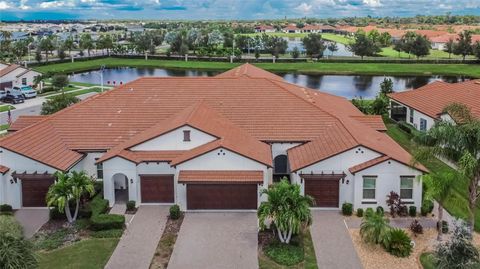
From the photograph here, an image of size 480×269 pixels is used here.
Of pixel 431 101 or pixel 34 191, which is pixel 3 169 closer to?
pixel 34 191

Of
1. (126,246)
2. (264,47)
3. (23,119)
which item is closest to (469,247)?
(126,246)

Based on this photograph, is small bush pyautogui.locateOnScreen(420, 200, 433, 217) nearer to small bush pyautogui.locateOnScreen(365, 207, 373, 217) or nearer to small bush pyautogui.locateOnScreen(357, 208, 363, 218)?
small bush pyautogui.locateOnScreen(365, 207, 373, 217)

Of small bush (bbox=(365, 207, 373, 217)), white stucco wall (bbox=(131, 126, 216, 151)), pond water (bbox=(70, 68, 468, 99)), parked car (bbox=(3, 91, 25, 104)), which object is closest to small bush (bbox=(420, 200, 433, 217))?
small bush (bbox=(365, 207, 373, 217))

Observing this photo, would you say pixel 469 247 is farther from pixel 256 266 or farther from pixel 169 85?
pixel 169 85

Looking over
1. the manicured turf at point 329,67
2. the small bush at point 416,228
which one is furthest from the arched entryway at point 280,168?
the manicured turf at point 329,67

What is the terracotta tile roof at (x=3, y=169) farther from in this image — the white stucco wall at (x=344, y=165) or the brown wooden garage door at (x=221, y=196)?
the white stucco wall at (x=344, y=165)

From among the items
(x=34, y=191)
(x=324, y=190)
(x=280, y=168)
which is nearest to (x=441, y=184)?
(x=324, y=190)
